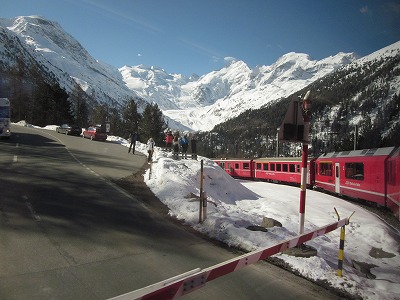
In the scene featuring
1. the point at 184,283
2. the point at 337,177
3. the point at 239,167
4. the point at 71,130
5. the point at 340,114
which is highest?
the point at 340,114

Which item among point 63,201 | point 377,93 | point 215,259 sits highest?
point 377,93

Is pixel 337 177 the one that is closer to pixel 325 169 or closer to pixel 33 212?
pixel 325 169

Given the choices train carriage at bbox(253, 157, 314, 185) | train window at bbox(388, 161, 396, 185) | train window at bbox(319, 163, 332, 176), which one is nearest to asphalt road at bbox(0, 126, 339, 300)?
train window at bbox(388, 161, 396, 185)

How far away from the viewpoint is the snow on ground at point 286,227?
16.8 feet

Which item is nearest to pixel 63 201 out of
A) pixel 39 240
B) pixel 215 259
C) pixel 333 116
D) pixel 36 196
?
pixel 36 196

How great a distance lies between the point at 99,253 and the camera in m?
5.18

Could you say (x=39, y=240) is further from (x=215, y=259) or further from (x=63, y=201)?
(x=215, y=259)

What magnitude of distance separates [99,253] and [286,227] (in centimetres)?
560

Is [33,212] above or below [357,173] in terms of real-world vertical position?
below

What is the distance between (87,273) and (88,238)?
1505mm

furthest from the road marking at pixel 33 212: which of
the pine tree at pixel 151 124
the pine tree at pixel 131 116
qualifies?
the pine tree at pixel 131 116

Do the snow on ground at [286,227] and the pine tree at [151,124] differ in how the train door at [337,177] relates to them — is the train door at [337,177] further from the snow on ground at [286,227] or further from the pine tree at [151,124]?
the pine tree at [151,124]

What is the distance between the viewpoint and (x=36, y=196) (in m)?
8.33

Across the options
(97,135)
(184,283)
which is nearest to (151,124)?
(97,135)
